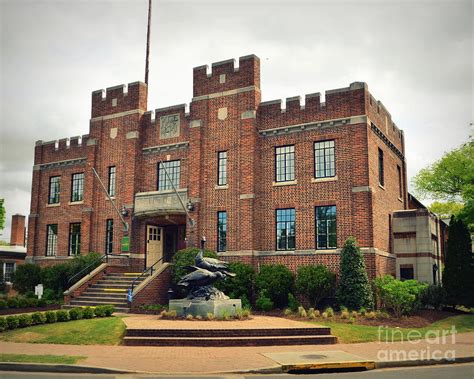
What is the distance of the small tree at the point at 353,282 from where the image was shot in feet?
67.9

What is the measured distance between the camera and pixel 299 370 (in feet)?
38.4

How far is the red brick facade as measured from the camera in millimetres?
23672

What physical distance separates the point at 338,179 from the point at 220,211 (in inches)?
245

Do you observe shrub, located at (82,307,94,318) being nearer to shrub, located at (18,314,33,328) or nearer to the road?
shrub, located at (18,314,33,328)

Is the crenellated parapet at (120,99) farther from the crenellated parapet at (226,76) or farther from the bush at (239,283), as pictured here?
the bush at (239,283)

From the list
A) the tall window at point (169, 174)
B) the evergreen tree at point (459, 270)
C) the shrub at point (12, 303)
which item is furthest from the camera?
the tall window at point (169, 174)

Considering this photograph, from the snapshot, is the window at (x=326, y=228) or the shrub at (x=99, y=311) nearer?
the shrub at (x=99, y=311)

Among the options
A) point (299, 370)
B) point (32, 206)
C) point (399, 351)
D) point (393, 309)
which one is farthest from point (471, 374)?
point (32, 206)

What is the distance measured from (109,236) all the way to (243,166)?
9793mm

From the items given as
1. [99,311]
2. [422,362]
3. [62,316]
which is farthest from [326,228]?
[62,316]

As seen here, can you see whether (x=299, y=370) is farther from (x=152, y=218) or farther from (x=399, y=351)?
(x=152, y=218)

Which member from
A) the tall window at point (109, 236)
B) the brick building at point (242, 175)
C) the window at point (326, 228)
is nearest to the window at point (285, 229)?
the brick building at point (242, 175)

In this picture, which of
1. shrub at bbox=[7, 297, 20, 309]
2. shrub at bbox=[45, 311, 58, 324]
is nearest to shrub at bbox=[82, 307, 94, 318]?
shrub at bbox=[45, 311, 58, 324]

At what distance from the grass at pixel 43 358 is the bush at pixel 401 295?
1280 centimetres
